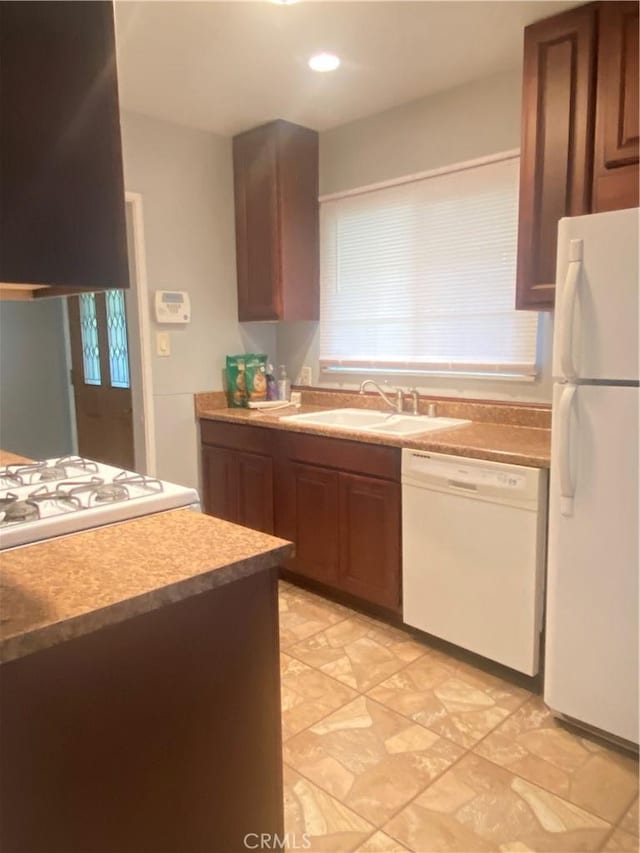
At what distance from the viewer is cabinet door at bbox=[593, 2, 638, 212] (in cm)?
200

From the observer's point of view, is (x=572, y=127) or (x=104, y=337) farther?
(x=104, y=337)

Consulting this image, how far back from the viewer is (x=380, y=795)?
173 centimetres

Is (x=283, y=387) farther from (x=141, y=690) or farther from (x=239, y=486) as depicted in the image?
(x=141, y=690)

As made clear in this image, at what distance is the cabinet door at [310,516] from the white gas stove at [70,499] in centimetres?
130

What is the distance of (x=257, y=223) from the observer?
3.38m

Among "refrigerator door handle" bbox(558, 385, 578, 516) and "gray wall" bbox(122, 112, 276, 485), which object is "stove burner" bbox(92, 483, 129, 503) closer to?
"refrigerator door handle" bbox(558, 385, 578, 516)

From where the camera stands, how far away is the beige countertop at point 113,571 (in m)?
0.87

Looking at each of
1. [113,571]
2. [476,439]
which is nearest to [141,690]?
[113,571]

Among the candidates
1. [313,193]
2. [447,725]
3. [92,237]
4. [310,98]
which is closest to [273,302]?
[313,193]

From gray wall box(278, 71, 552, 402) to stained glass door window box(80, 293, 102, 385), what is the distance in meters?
1.64

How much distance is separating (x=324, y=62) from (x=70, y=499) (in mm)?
2095

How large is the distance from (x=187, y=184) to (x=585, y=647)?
9.58 feet

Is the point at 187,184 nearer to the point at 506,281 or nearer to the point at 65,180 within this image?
the point at 506,281

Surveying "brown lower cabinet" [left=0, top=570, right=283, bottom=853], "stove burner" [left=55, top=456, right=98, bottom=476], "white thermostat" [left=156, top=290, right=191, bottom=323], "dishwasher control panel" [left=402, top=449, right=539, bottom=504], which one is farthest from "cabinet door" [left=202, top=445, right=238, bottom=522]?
"brown lower cabinet" [left=0, top=570, right=283, bottom=853]
